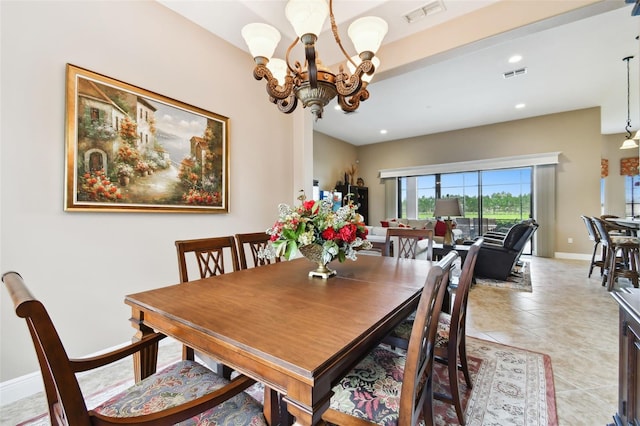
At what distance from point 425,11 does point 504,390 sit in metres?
3.00

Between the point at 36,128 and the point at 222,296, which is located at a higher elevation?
the point at 36,128

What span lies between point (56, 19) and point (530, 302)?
5165 millimetres

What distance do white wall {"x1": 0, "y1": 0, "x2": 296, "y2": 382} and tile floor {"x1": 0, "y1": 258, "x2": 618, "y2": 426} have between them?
562 mm

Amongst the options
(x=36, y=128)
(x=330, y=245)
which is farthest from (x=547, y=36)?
(x=36, y=128)

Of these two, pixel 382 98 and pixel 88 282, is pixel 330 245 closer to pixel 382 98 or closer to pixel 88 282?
pixel 88 282

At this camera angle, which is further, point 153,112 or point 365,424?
point 153,112

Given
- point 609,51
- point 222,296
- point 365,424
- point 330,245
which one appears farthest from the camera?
Result: point 609,51

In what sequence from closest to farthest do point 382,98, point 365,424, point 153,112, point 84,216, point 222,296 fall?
point 365,424
point 222,296
point 84,216
point 153,112
point 382,98

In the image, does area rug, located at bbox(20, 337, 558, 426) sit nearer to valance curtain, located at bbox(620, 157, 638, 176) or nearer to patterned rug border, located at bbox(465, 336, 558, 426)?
patterned rug border, located at bbox(465, 336, 558, 426)

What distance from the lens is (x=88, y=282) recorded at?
200 centimetres

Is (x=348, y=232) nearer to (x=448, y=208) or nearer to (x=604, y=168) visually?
(x=448, y=208)

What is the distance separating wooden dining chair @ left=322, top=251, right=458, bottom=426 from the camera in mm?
899

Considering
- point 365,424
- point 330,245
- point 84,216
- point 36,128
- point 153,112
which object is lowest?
point 365,424

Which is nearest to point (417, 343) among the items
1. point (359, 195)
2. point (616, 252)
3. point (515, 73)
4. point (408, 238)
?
point (408, 238)
